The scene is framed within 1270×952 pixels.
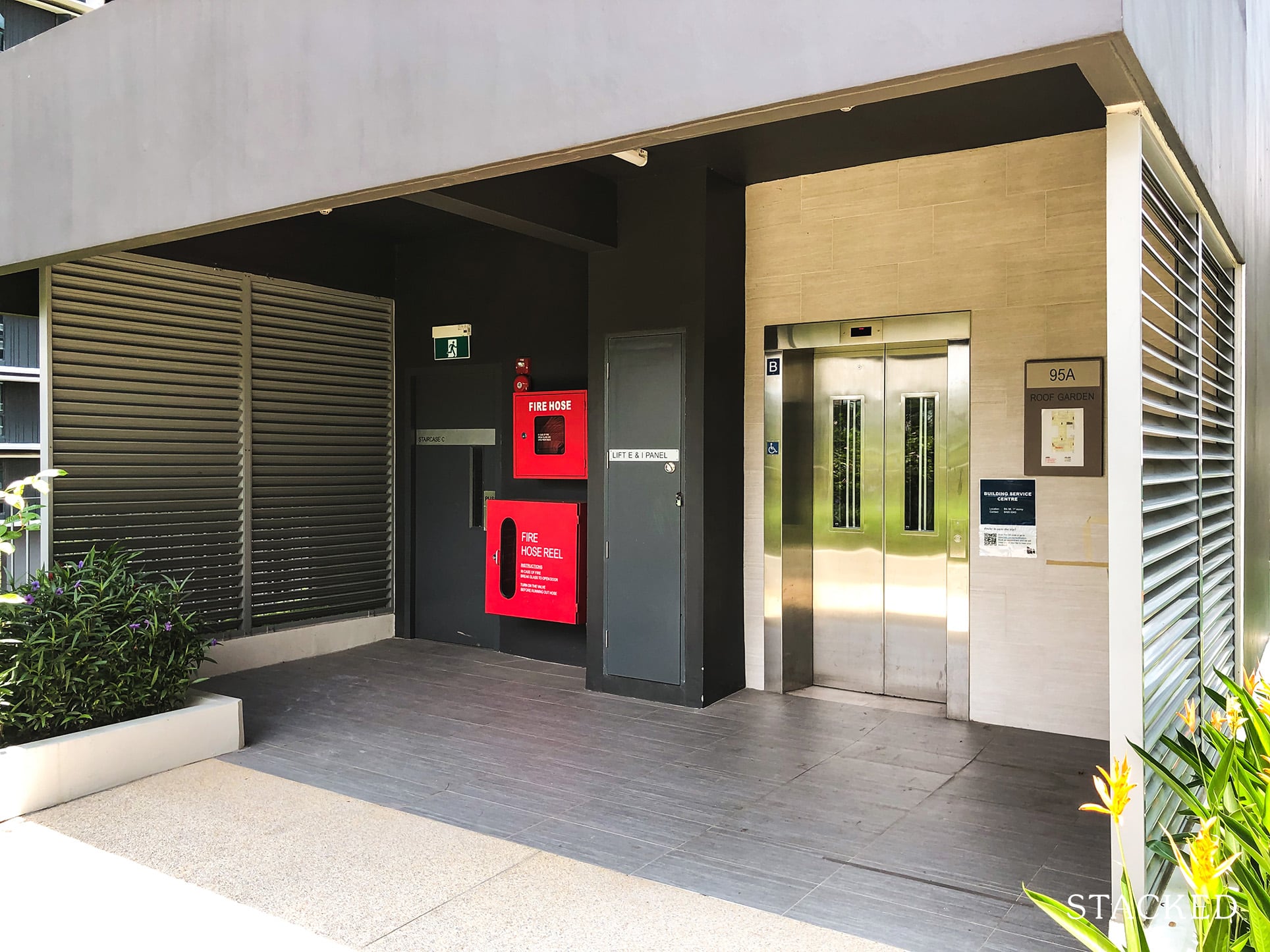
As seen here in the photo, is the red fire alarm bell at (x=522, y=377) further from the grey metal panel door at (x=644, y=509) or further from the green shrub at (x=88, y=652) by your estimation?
the green shrub at (x=88, y=652)

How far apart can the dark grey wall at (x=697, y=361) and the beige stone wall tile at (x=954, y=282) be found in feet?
3.54

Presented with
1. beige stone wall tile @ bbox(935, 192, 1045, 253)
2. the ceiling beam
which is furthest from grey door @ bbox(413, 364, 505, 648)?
beige stone wall tile @ bbox(935, 192, 1045, 253)

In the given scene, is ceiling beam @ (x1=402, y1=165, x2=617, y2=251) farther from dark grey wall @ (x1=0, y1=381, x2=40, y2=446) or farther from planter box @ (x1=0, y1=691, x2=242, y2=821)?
dark grey wall @ (x1=0, y1=381, x2=40, y2=446)

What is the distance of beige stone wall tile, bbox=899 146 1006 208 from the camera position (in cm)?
534

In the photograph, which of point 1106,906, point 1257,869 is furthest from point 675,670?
point 1257,869

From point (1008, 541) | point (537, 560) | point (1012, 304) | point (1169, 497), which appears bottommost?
point (537, 560)

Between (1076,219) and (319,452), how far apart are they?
543cm

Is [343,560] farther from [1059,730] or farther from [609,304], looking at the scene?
[1059,730]

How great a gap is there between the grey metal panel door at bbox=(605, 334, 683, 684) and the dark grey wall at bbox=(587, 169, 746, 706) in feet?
0.22

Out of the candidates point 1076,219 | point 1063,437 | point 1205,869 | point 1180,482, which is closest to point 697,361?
point 1063,437

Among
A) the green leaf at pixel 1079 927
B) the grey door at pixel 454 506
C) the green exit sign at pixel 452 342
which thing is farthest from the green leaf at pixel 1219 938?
the green exit sign at pixel 452 342

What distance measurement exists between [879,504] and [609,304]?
211 cm

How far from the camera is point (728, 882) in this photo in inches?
135

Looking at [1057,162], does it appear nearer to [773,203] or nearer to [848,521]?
[773,203]
